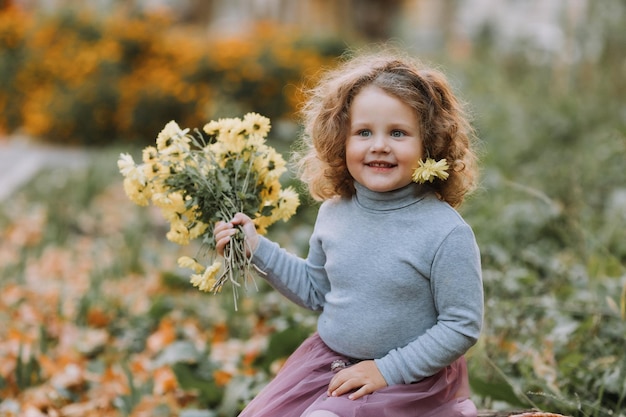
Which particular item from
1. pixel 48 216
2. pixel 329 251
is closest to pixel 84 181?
pixel 48 216

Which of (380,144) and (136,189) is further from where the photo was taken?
(136,189)

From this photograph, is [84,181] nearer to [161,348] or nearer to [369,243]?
[161,348]

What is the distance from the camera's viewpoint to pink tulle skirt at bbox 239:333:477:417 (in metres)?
1.78

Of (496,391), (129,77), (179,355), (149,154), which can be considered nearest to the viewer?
(149,154)

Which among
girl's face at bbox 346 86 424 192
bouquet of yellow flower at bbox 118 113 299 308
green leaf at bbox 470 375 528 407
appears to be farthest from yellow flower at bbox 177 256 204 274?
green leaf at bbox 470 375 528 407

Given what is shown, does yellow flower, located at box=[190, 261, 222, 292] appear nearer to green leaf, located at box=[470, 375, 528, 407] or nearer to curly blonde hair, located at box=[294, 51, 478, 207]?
curly blonde hair, located at box=[294, 51, 478, 207]

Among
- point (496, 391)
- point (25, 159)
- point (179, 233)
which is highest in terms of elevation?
point (179, 233)

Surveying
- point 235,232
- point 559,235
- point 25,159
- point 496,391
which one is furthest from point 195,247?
point 25,159

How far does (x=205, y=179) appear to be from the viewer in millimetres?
2016

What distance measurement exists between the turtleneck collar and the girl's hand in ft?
0.97

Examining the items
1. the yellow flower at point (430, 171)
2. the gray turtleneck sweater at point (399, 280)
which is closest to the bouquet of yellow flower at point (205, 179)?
the gray turtleneck sweater at point (399, 280)

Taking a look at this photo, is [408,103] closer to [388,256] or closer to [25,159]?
[388,256]

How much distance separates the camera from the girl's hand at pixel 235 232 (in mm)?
1942

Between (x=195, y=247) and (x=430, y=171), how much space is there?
372cm
